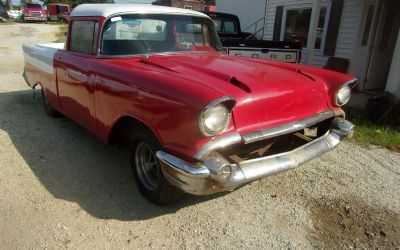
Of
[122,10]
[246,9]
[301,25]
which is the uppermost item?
[246,9]

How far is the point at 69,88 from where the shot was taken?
4094mm

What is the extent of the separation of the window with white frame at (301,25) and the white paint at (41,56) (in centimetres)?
738

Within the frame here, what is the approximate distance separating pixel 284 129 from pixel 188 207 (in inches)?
43.2

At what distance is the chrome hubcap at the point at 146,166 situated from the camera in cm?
310

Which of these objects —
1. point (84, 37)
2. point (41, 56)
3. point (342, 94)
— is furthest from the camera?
point (41, 56)

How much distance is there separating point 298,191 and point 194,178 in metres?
1.46

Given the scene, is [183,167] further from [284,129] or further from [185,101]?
[284,129]

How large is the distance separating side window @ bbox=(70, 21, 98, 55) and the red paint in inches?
4.5

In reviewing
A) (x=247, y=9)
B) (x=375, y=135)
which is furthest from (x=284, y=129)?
(x=247, y=9)

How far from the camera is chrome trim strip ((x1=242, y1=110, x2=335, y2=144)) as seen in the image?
256 centimetres

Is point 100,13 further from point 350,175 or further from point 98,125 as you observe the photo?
point 350,175

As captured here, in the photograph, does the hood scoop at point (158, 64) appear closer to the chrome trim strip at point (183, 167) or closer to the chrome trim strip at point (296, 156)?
the chrome trim strip at point (183, 167)

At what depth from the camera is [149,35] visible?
3.70 meters

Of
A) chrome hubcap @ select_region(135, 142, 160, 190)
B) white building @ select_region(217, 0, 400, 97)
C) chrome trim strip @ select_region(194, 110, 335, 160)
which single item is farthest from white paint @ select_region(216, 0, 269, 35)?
chrome hubcap @ select_region(135, 142, 160, 190)
